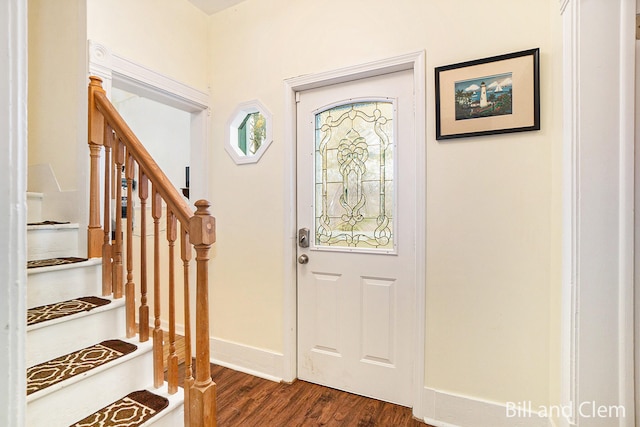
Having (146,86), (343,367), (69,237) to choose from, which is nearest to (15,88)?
(69,237)

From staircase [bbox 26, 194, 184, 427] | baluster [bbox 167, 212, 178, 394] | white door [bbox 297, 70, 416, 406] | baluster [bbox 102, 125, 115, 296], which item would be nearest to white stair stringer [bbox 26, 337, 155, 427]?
staircase [bbox 26, 194, 184, 427]

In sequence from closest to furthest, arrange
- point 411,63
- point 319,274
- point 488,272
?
point 488,272
point 411,63
point 319,274

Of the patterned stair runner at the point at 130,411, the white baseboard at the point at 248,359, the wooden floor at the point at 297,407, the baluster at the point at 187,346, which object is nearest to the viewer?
the patterned stair runner at the point at 130,411

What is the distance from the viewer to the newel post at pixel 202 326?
3.98ft

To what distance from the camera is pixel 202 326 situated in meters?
1.25

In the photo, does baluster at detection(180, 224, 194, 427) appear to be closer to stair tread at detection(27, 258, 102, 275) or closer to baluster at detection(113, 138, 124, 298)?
baluster at detection(113, 138, 124, 298)

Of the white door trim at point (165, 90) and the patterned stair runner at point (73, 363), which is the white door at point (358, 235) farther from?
the patterned stair runner at point (73, 363)

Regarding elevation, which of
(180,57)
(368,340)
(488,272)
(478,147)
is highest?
(180,57)

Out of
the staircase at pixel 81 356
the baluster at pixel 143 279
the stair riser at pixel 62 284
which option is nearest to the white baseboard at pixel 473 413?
the staircase at pixel 81 356

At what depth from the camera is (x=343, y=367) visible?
1.96 m

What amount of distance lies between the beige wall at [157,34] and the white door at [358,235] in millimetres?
897

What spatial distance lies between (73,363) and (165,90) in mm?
1644

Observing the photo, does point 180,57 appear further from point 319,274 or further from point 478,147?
point 478,147

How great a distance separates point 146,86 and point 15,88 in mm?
1901
